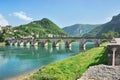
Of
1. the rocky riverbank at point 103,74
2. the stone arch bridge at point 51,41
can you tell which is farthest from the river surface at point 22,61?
the stone arch bridge at point 51,41

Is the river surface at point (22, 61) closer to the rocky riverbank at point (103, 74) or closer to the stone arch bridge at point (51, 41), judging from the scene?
the rocky riverbank at point (103, 74)

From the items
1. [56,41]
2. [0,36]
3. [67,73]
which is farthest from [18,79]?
[0,36]

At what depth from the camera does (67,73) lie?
102 feet

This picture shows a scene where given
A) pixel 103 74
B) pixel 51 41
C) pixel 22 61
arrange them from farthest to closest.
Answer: pixel 51 41
pixel 22 61
pixel 103 74

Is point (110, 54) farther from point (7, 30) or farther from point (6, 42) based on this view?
point (7, 30)

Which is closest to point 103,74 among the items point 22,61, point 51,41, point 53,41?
point 22,61

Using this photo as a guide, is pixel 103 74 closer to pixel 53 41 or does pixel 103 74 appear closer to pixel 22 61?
pixel 22 61

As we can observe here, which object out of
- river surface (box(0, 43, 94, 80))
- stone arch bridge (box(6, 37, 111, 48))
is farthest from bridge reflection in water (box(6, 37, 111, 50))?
river surface (box(0, 43, 94, 80))

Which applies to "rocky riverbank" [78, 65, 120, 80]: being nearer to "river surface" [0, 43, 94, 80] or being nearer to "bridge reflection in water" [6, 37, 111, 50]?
"river surface" [0, 43, 94, 80]

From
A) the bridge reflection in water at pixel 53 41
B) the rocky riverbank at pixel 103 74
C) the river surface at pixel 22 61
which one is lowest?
the river surface at pixel 22 61

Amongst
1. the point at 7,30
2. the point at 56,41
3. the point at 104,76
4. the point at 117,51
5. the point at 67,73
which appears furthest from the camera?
the point at 7,30

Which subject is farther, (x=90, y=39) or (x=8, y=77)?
(x=90, y=39)

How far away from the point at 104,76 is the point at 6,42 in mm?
157273

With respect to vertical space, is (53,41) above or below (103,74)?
above
